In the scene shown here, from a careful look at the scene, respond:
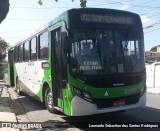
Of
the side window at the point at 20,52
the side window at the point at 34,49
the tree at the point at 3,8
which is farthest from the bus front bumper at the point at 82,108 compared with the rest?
the side window at the point at 20,52

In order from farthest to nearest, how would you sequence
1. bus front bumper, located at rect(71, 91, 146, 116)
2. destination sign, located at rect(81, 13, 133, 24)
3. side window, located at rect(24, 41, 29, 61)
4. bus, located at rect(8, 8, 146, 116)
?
Answer: 1. side window, located at rect(24, 41, 29, 61)
2. destination sign, located at rect(81, 13, 133, 24)
3. bus, located at rect(8, 8, 146, 116)
4. bus front bumper, located at rect(71, 91, 146, 116)

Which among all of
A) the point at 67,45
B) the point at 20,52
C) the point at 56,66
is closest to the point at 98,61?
the point at 67,45

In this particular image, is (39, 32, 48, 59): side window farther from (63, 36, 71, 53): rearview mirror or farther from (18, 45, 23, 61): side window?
(18, 45, 23, 61): side window

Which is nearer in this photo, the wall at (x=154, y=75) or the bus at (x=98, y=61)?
the bus at (x=98, y=61)

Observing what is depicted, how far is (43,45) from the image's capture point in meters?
11.8

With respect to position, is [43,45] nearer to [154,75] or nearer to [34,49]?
[34,49]

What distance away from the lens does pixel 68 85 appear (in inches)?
350

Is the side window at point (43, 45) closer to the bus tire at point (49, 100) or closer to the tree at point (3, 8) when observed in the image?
the bus tire at point (49, 100)

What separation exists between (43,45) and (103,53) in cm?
347

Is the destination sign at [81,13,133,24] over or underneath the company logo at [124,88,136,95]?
over

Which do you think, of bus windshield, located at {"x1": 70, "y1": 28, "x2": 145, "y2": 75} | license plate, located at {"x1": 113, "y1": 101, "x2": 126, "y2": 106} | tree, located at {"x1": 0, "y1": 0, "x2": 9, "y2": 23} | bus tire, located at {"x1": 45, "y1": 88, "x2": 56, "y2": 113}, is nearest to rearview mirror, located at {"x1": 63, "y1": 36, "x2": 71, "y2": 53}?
bus windshield, located at {"x1": 70, "y1": 28, "x2": 145, "y2": 75}

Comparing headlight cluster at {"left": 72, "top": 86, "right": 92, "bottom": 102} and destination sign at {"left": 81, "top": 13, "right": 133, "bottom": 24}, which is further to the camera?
destination sign at {"left": 81, "top": 13, "right": 133, "bottom": 24}

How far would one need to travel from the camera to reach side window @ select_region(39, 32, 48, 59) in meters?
11.4

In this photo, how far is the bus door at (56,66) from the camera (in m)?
9.88
